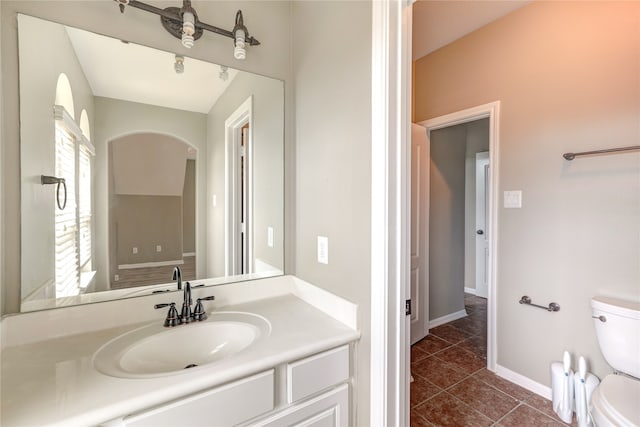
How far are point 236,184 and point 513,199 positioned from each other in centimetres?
194

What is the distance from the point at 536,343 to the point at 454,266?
3.80 feet

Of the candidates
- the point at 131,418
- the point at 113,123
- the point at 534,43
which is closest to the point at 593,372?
the point at 534,43

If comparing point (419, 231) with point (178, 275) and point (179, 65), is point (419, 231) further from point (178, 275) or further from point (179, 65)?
point (179, 65)

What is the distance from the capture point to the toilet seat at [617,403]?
1136 millimetres

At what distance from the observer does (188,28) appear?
3.88 feet

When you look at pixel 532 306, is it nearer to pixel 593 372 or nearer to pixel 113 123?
pixel 593 372

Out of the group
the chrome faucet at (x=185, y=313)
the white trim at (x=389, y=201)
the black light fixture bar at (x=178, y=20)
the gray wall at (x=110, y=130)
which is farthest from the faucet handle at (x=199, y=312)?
the black light fixture bar at (x=178, y=20)

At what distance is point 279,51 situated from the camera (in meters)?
1.54

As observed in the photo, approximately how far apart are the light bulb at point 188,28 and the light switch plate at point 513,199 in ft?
7.26

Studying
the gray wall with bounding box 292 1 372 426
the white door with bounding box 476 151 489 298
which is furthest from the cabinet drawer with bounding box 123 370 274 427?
the white door with bounding box 476 151 489 298

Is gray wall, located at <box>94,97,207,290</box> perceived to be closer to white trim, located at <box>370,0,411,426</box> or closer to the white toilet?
white trim, located at <box>370,0,411,426</box>

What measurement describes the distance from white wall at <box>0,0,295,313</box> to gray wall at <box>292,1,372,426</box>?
0.25 ft

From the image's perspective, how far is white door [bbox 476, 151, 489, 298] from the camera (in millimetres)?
3883

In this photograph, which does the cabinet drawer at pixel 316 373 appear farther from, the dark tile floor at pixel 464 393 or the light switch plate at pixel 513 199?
the light switch plate at pixel 513 199
